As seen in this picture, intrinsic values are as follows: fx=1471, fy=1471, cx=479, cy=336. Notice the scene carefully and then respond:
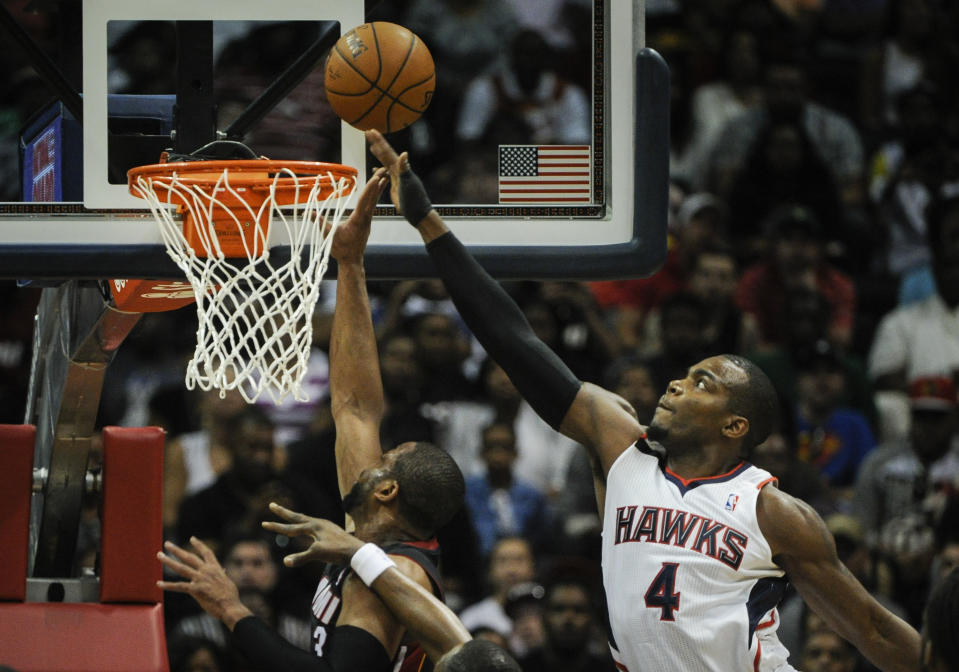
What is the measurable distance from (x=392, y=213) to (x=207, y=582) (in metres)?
1.17

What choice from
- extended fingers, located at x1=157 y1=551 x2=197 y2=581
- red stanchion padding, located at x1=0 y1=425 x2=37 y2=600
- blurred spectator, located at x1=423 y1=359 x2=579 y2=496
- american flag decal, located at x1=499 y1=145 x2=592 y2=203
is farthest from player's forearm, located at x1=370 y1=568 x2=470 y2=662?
blurred spectator, located at x1=423 y1=359 x2=579 y2=496

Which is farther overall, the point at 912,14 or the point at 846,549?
the point at 912,14

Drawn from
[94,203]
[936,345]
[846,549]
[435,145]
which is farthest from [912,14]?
[94,203]

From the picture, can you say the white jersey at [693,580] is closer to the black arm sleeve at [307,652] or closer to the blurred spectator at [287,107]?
the black arm sleeve at [307,652]

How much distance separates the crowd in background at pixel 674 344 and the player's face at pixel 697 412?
5.04ft

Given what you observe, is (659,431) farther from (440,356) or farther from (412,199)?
(440,356)

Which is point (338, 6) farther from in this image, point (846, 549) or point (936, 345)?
point (936, 345)

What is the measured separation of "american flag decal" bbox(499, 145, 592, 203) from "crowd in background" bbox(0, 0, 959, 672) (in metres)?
0.87

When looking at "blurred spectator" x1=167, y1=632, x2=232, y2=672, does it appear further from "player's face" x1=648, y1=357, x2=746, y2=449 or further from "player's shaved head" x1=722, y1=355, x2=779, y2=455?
"player's shaved head" x1=722, y1=355, x2=779, y2=455

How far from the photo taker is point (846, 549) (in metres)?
6.48

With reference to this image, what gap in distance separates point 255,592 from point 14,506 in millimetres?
1706

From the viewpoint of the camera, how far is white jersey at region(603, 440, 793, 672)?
3.71 m

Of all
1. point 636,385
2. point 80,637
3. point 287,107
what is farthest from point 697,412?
point 636,385

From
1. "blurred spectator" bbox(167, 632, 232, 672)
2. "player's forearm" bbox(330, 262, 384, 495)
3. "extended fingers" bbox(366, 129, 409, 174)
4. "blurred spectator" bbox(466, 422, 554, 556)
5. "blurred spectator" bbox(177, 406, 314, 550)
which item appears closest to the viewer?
"extended fingers" bbox(366, 129, 409, 174)
